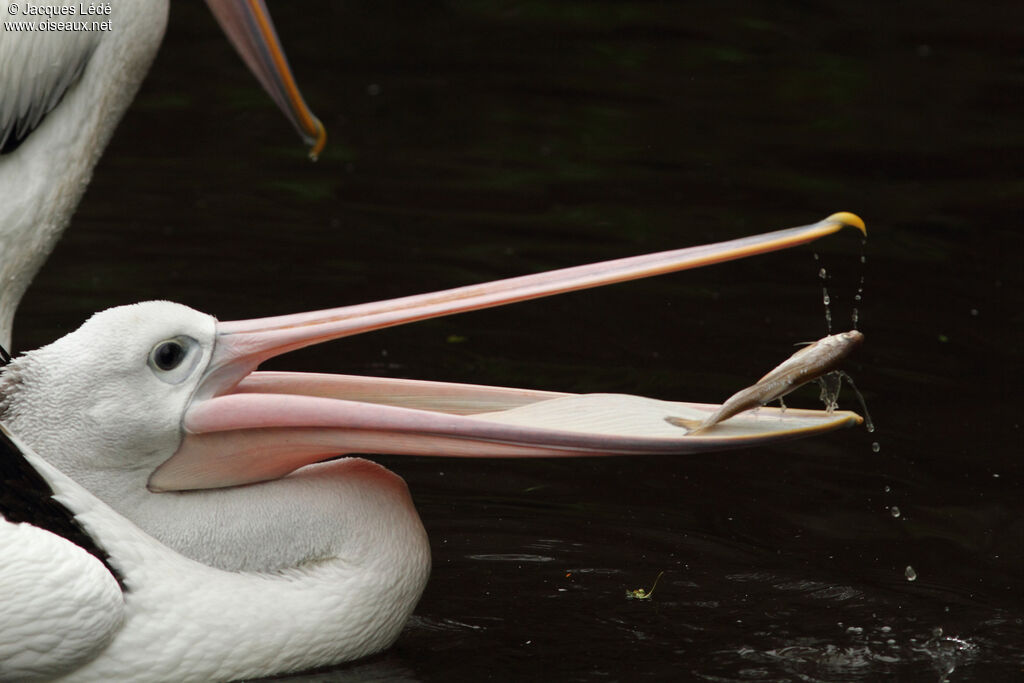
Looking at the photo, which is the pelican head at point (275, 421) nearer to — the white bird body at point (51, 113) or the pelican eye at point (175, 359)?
the pelican eye at point (175, 359)

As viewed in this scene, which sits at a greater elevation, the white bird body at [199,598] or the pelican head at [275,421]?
the pelican head at [275,421]

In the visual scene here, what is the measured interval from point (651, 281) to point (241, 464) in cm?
Result: 261

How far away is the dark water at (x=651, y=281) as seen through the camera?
3.63 meters

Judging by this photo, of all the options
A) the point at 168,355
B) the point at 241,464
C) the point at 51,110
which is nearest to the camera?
the point at 168,355

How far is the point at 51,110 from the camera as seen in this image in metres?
3.97

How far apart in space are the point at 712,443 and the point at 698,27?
18.6 feet

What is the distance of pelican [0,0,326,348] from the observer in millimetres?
3920

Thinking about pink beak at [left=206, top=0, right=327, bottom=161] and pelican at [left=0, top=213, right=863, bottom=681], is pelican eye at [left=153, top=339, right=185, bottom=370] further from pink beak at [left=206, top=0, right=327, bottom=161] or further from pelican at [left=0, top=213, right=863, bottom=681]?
pink beak at [left=206, top=0, right=327, bottom=161]

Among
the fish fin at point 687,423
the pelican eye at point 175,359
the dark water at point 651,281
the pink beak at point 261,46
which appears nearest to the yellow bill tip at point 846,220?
the fish fin at point 687,423

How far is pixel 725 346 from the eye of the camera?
5078mm

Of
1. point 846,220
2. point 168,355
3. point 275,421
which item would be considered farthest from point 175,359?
point 846,220

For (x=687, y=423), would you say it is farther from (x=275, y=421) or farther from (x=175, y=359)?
(x=175, y=359)

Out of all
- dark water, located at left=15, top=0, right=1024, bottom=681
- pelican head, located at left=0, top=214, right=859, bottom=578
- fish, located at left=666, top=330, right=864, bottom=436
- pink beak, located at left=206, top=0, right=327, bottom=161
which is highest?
pink beak, located at left=206, top=0, right=327, bottom=161

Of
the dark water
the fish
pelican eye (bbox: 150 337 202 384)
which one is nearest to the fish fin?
the fish
